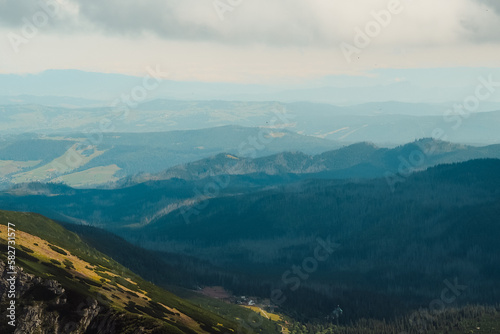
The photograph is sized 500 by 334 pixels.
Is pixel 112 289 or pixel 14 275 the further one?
pixel 112 289

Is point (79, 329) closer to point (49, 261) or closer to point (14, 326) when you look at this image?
point (14, 326)

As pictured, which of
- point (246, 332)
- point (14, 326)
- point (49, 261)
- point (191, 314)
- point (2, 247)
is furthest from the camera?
point (246, 332)

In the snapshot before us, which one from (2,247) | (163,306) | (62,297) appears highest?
(2,247)

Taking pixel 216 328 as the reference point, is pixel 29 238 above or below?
above

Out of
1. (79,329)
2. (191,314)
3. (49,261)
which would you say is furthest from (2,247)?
(191,314)

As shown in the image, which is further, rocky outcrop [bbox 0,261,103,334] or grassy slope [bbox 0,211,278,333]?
grassy slope [bbox 0,211,278,333]

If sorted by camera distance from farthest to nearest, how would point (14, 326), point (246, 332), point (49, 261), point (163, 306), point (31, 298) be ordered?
point (246, 332), point (163, 306), point (49, 261), point (31, 298), point (14, 326)

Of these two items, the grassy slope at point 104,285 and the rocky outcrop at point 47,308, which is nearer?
the rocky outcrop at point 47,308

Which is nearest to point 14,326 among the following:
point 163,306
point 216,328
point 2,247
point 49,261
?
point 2,247

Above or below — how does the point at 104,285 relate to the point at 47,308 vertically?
below

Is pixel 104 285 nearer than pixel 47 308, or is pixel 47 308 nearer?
pixel 47 308
